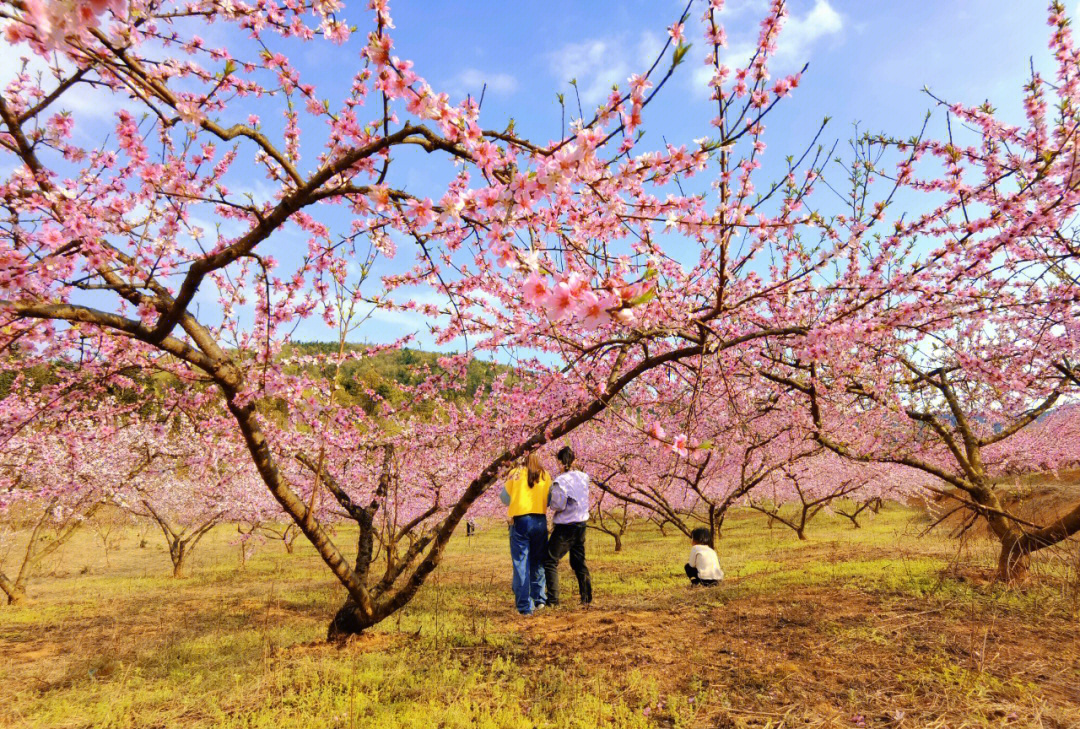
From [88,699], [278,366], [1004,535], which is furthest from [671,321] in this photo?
[88,699]

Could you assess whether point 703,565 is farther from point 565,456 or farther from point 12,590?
point 12,590

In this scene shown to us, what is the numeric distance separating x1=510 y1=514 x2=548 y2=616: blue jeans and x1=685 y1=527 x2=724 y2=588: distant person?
265 cm

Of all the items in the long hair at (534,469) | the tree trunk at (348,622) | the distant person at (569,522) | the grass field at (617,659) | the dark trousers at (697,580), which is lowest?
the dark trousers at (697,580)

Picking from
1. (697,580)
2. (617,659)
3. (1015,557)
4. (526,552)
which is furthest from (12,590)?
(1015,557)

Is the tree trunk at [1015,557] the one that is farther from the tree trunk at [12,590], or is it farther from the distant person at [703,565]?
the tree trunk at [12,590]

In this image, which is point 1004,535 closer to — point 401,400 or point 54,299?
point 401,400

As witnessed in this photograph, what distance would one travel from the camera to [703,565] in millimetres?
8367

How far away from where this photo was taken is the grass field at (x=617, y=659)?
3637 millimetres

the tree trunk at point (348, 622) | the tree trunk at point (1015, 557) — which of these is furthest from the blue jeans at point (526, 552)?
the tree trunk at point (1015, 557)

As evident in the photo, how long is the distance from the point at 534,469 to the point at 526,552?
1201 mm

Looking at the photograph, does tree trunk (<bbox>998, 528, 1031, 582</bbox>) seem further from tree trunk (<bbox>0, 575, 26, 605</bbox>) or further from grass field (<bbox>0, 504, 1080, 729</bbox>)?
tree trunk (<bbox>0, 575, 26, 605</bbox>)

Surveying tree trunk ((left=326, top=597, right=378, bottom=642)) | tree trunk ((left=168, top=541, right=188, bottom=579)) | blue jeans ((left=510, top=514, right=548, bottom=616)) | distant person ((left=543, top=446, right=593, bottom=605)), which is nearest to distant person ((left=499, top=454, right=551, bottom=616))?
blue jeans ((left=510, top=514, right=548, bottom=616))

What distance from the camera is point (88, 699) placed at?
15.0ft

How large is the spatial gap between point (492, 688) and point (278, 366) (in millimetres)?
3957
